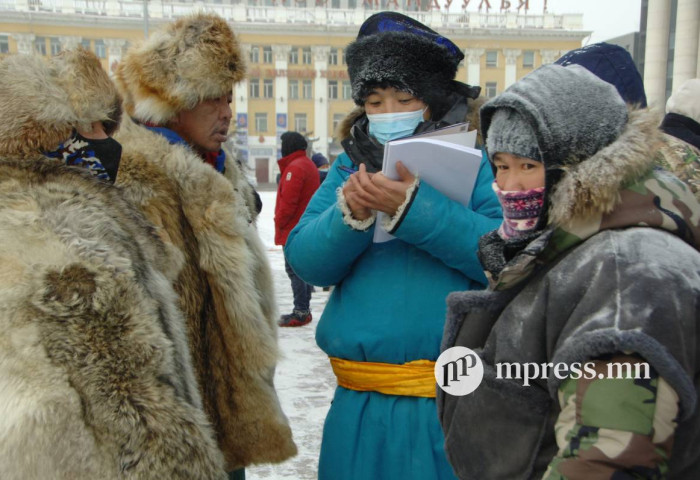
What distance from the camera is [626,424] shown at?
3.29 ft

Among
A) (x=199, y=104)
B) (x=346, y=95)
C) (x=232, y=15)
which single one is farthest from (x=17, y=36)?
(x=199, y=104)

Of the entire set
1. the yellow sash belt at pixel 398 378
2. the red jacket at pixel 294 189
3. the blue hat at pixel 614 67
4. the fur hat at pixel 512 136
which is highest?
the blue hat at pixel 614 67

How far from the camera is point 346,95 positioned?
5528 centimetres

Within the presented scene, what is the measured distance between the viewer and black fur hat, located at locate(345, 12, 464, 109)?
1.91 metres

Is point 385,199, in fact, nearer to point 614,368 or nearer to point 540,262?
point 540,262

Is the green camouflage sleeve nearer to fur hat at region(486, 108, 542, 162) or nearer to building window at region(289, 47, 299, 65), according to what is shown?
fur hat at region(486, 108, 542, 162)

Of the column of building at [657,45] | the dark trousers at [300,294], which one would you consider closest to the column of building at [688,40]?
the column of building at [657,45]

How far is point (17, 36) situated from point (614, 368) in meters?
59.1

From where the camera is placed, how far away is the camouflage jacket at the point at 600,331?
101 cm

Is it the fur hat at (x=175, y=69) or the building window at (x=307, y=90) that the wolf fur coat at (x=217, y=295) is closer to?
the fur hat at (x=175, y=69)

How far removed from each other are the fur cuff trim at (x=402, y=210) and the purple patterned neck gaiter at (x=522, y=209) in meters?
0.43

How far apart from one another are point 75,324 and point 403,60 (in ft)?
3.79

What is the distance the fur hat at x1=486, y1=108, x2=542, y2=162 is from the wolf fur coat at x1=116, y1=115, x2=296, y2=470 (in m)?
0.96

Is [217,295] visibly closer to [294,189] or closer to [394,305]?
[394,305]
